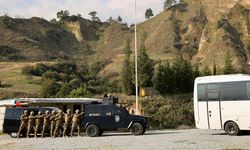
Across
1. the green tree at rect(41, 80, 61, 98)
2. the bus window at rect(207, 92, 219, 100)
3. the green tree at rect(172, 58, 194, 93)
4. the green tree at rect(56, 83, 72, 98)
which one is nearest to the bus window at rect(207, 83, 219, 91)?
the bus window at rect(207, 92, 219, 100)

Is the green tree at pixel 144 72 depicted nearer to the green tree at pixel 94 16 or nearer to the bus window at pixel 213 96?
the bus window at pixel 213 96

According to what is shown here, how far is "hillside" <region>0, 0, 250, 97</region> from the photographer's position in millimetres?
114188

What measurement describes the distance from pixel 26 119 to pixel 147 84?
106ft

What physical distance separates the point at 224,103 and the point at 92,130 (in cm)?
780

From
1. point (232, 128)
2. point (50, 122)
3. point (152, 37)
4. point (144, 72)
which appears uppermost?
point (152, 37)

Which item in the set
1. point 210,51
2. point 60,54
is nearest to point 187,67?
point 210,51

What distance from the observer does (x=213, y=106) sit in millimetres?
24531

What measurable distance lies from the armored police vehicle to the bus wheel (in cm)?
475

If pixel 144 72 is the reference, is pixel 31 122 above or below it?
below

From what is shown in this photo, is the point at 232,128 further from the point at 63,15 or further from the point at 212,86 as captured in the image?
the point at 63,15

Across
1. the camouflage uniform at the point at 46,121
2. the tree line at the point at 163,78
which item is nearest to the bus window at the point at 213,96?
the camouflage uniform at the point at 46,121

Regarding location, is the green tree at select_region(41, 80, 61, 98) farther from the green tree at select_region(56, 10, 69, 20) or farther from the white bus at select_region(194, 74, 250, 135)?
the green tree at select_region(56, 10, 69, 20)

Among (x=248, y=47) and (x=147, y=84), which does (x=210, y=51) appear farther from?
(x=147, y=84)

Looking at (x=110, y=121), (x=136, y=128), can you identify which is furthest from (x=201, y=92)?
(x=110, y=121)
